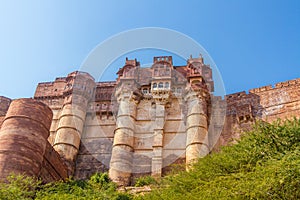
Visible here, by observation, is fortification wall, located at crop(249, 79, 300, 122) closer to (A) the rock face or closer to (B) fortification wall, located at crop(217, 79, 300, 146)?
(B) fortification wall, located at crop(217, 79, 300, 146)

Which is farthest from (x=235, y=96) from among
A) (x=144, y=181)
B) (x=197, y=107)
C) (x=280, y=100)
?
(x=144, y=181)

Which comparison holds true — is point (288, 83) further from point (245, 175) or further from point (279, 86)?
point (245, 175)

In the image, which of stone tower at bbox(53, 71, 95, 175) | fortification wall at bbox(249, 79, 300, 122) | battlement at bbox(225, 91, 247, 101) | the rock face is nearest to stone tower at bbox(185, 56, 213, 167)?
battlement at bbox(225, 91, 247, 101)

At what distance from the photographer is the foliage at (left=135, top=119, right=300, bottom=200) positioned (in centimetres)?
905

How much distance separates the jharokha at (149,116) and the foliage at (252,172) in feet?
25.2

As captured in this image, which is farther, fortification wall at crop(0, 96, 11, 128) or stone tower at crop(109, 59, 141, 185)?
fortification wall at crop(0, 96, 11, 128)

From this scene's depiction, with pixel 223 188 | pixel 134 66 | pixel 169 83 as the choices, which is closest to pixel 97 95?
pixel 134 66

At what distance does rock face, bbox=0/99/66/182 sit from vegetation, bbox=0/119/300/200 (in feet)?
4.99

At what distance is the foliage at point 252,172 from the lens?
356 inches

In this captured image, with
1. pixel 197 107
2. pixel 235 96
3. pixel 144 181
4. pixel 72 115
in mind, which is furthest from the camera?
pixel 235 96

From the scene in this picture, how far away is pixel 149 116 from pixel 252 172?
14.1 m

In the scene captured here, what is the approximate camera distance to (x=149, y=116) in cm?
2411

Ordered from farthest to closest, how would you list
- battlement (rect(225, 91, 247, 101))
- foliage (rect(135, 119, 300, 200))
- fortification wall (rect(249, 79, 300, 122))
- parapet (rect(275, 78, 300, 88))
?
1. battlement (rect(225, 91, 247, 101))
2. parapet (rect(275, 78, 300, 88))
3. fortification wall (rect(249, 79, 300, 122))
4. foliage (rect(135, 119, 300, 200))

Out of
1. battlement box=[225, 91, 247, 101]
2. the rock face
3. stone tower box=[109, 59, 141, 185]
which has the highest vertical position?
battlement box=[225, 91, 247, 101]
